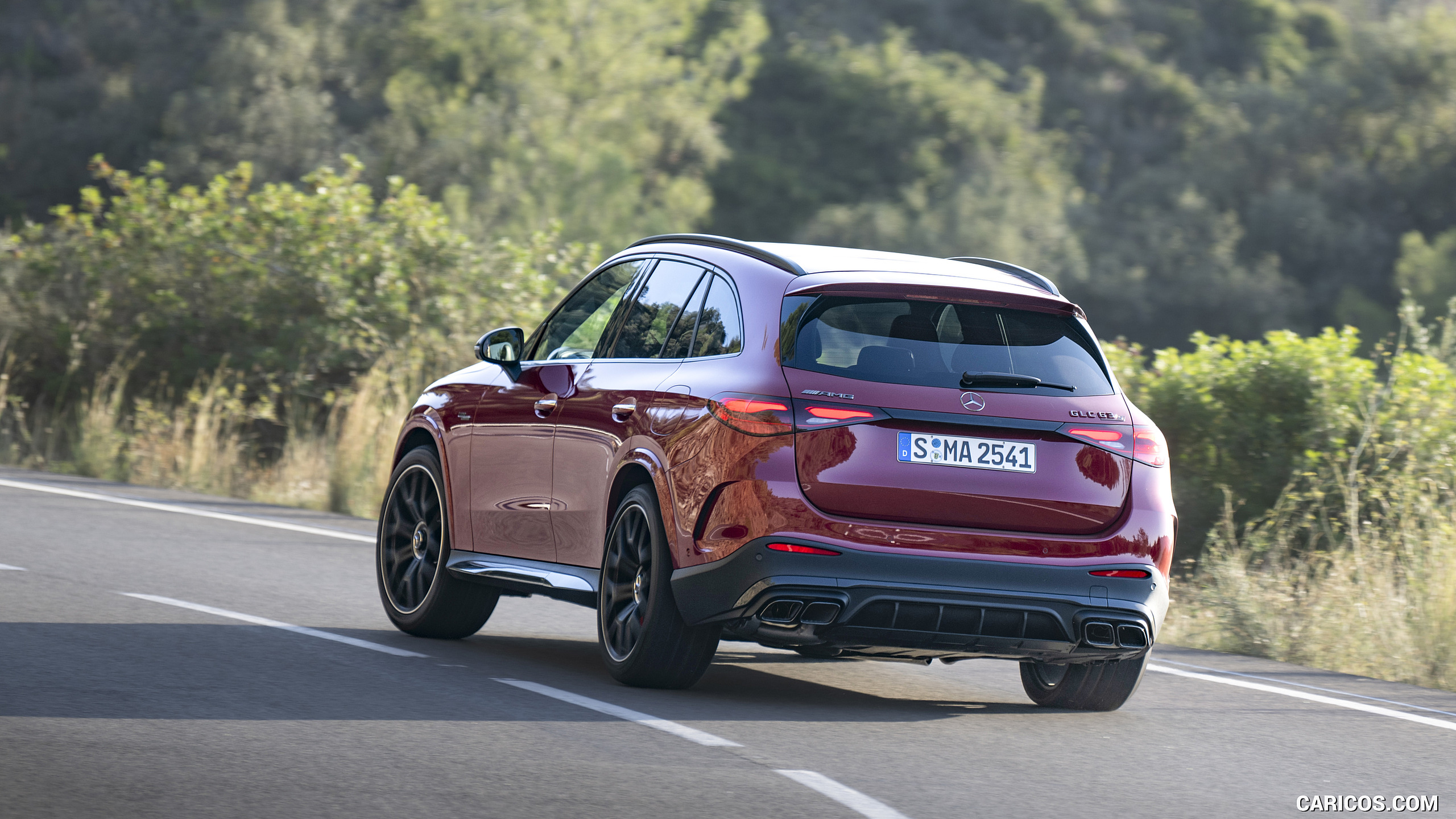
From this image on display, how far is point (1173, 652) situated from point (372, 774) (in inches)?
204

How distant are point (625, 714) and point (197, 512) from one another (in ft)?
26.3

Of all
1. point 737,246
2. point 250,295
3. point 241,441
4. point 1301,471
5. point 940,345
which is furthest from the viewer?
point 250,295

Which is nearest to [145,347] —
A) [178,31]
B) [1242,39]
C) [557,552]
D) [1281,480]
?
[1281,480]

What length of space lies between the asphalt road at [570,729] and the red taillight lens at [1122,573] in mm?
618

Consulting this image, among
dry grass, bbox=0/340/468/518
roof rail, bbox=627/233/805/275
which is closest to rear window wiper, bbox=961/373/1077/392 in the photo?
roof rail, bbox=627/233/805/275

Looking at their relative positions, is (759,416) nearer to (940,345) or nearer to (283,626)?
(940,345)

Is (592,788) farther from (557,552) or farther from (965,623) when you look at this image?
(557,552)

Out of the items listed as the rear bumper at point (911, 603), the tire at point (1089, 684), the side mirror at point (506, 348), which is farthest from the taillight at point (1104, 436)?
the side mirror at point (506, 348)

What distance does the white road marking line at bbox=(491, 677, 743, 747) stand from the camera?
6.70 metres

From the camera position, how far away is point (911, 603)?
6.89 m

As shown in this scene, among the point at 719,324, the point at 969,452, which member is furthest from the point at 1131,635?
the point at 719,324

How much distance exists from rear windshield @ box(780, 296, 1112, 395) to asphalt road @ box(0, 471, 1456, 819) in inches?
51.0

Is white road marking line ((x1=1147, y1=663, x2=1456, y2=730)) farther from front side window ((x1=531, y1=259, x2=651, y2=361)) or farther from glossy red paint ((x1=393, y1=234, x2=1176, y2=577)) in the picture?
front side window ((x1=531, y1=259, x2=651, y2=361))

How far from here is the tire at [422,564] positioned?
896cm
